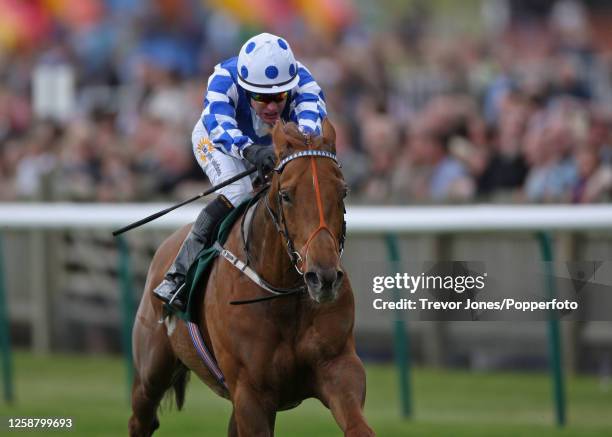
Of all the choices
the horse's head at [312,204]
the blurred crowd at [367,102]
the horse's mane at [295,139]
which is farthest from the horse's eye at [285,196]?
the blurred crowd at [367,102]

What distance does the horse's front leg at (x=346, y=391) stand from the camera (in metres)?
5.60

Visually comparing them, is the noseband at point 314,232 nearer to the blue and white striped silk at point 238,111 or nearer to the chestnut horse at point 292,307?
the chestnut horse at point 292,307

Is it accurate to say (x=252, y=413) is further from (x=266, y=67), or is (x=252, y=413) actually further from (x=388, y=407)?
(x=388, y=407)

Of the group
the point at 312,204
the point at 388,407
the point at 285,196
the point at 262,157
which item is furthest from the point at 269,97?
the point at 388,407

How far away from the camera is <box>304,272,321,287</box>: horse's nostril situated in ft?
17.4

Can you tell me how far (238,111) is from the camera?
6828 millimetres

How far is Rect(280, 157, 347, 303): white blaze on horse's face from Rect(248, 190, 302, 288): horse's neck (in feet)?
0.92

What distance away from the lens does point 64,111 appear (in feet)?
53.7

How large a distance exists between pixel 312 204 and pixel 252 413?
95 cm

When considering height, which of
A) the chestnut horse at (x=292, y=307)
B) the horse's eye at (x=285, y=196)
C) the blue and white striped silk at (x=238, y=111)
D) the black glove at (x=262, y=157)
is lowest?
the chestnut horse at (x=292, y=307)

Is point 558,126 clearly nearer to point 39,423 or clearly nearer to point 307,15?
point 39,423

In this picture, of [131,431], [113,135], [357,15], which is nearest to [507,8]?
[357,15]

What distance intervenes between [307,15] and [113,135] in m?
4.51

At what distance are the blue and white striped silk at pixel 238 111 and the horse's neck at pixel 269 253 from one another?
13.1 inches
